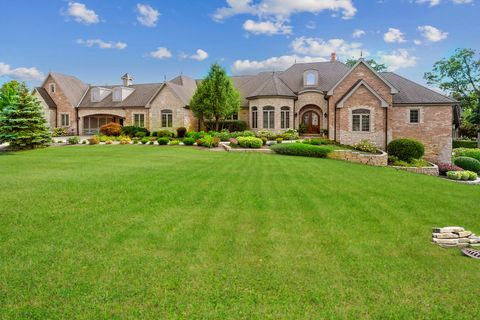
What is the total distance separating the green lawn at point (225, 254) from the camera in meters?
4.16

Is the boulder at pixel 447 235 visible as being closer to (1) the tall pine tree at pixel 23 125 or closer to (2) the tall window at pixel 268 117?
(2) the tall window at pixel 268 117

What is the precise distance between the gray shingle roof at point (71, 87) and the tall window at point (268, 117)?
77.6 feet

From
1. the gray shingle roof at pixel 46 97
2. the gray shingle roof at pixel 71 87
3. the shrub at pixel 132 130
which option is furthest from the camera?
the gray shingle roof at pixel 71 87

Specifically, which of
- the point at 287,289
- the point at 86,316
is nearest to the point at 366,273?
the point at 287,289

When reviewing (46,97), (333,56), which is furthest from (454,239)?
(46,97)

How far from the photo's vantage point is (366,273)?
5.05 m

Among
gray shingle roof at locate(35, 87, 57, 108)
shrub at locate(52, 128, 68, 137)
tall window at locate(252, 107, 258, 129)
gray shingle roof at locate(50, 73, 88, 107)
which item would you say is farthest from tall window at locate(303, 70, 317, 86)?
gray shingle roof at locate(35, 87, 57, 108)

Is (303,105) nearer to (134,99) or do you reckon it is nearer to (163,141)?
(163,141)

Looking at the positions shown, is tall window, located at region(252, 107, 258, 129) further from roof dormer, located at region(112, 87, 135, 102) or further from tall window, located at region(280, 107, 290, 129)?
roof dormer, located at region(112, 87, 135, 102)

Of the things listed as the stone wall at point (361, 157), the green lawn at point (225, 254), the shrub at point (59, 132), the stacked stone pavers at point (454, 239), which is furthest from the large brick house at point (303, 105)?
the stacked stone pavers at point (454, 239)

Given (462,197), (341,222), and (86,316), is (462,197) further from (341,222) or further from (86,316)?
(86,316)

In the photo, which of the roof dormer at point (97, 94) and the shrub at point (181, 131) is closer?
the shrub at point (181, 131)

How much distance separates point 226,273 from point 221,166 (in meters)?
10.2

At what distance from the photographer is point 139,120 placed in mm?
37031
